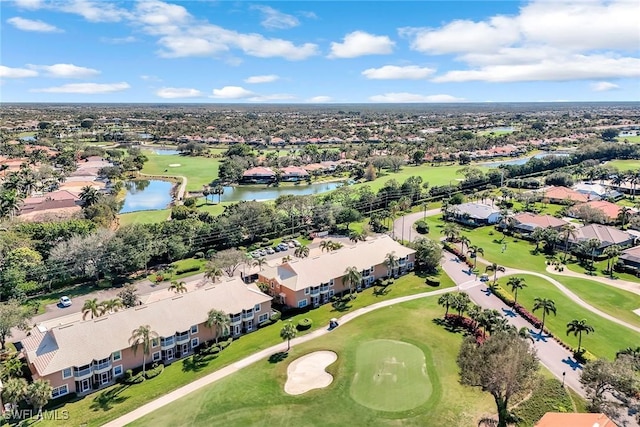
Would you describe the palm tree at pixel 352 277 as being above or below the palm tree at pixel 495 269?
above

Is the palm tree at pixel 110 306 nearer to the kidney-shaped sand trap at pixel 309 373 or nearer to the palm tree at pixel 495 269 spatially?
the kidney-shaped sand trap at pixel 309 373

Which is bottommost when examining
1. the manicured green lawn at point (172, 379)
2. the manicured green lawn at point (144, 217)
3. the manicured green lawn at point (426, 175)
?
the manicured green lawn at point (172, 379)

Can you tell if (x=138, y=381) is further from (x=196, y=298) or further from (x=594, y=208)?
(x=594, y=208)

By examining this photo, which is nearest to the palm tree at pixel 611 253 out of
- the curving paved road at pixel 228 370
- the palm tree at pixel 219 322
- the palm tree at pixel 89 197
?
the curving paved road at pixel 228 370

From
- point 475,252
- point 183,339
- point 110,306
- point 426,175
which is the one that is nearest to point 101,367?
point 183,339

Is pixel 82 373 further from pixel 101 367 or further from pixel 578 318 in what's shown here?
pixel 578 318
